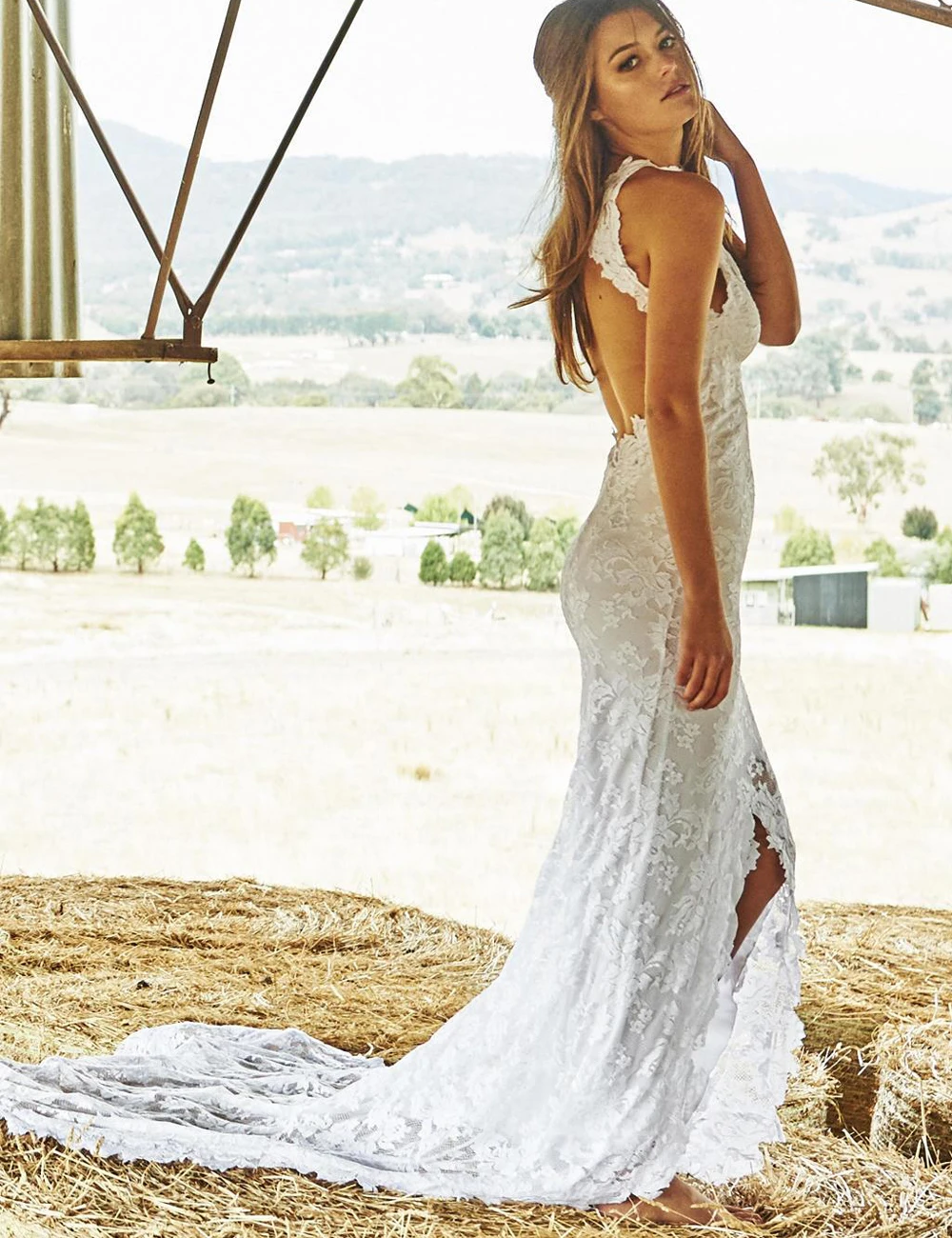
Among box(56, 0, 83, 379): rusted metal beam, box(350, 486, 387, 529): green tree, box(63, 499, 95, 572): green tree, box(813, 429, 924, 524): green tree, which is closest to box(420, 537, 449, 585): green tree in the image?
box(350, 486, 387, 529): green tree

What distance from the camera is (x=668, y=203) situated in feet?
6.32

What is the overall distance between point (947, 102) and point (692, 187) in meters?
5.73

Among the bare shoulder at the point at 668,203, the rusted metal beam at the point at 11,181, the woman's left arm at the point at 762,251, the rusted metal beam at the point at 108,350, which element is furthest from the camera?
the rusted metal beam at the point at 11,181

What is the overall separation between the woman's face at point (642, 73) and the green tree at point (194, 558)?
455cm

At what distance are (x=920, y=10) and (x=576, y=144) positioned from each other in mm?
876

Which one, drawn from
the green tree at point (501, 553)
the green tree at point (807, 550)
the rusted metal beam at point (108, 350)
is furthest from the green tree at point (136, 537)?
the rusted metal beam at point (108, 350)

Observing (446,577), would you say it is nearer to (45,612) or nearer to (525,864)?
(525,864)

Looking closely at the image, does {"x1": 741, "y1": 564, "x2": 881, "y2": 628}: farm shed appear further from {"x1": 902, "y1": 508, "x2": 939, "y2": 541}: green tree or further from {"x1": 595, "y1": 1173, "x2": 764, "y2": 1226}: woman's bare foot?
{"x1": 595, "y1": 1173, "x2": 764, "y2": 1226}: woman's bare foot

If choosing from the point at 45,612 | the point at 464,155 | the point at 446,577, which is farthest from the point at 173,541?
the point at 464,155

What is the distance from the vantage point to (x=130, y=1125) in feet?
7.09

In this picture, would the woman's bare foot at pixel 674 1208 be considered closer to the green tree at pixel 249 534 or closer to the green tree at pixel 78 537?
the green tree at pixel 249 534

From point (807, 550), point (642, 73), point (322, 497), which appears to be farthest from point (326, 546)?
point (642, 73)

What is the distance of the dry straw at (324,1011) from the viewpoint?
1975 millimetres

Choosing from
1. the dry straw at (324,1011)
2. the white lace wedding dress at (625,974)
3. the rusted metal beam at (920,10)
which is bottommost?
the dry straw at (324,1011)
